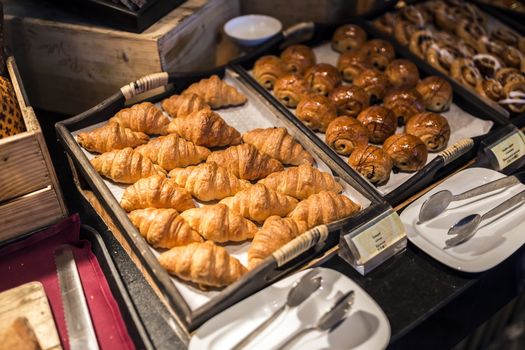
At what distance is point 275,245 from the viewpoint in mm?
1755

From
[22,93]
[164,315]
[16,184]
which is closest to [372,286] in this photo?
[164,315]

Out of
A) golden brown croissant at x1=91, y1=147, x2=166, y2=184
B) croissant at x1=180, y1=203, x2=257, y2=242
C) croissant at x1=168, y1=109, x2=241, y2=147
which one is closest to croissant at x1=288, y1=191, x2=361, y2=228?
croissant at x1=180, y1=203, x2=257, y2=242

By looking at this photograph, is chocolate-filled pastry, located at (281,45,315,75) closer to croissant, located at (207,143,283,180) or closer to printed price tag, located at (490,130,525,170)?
croissant, located at (207,143,283,180)

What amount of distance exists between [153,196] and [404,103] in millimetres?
1277

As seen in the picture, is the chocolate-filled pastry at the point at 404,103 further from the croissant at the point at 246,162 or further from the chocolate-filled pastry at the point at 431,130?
the croissant at the point at 246,162

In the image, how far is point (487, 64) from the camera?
2.76 metres

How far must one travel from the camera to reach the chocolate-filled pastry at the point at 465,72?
2695mm

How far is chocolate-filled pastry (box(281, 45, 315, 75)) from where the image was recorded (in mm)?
2711

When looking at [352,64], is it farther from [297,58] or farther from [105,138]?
[105,138]

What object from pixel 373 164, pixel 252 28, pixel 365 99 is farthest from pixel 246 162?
pixel 252 28

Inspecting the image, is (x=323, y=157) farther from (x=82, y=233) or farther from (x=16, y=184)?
(x=16, y=184)

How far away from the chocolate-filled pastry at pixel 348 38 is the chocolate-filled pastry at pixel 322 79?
280mm

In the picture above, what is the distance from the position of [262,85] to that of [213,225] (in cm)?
100

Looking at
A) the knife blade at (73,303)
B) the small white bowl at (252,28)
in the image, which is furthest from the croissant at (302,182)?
the small white bowl at (252,28)
